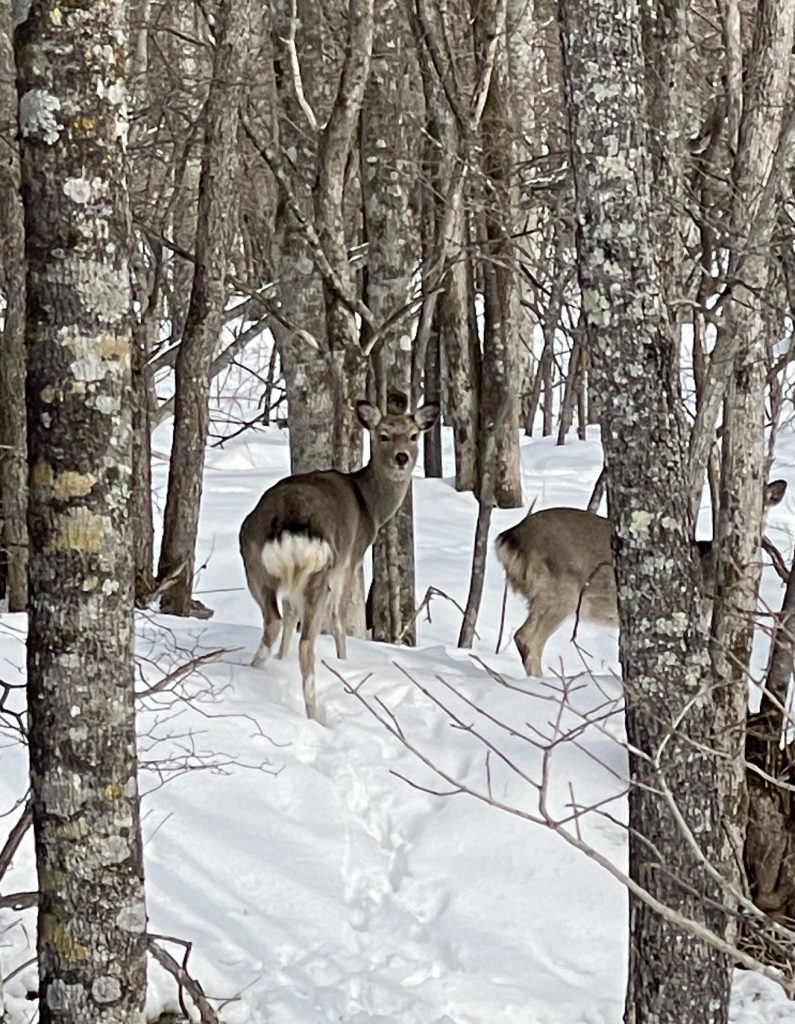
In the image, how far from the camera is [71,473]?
371 centimetres

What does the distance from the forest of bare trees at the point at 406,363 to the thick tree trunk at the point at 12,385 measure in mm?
32

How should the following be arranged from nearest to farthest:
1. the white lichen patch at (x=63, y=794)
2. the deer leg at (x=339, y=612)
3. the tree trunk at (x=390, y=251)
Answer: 1. the white lichen patch at (x=63, y=794)
2. the deer leg at (x=339, y=612)
3. the tree trunk at (x=390, y=251)

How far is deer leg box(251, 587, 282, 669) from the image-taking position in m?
8.48

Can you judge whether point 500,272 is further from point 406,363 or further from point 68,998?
point 68,998

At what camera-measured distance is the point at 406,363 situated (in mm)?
11305

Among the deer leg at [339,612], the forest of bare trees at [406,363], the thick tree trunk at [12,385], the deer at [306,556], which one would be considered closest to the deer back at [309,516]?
the deer at [306,556]

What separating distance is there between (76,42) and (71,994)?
235 centimetres

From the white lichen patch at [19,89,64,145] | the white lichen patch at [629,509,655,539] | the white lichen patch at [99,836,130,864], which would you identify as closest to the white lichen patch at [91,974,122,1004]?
the white lichen patch at [99,836,130,864]

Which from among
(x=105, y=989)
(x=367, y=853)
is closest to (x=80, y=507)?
(x=105, y=989)

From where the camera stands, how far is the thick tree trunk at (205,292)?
1020 cm

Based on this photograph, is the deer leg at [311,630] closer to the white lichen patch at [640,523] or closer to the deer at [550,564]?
the deer at [550,564]

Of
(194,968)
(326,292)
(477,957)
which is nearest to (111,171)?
(194,968)

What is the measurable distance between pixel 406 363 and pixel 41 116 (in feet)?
25.4

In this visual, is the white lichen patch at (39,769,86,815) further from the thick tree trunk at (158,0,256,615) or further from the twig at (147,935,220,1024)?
the thick tree trunk at (158,0,256,615)
